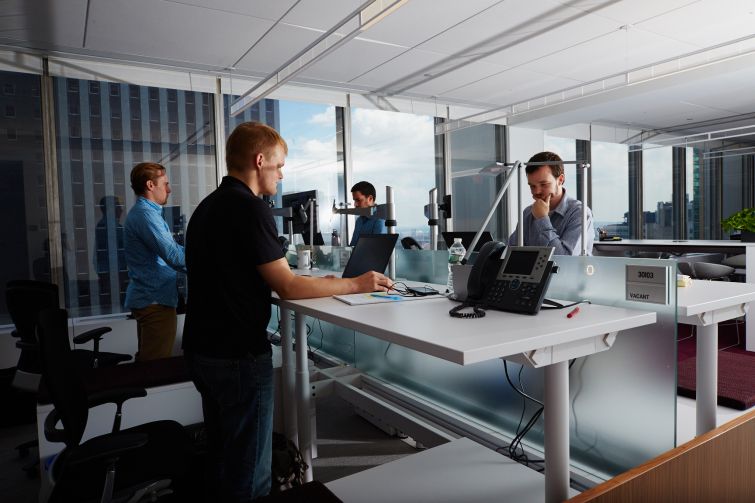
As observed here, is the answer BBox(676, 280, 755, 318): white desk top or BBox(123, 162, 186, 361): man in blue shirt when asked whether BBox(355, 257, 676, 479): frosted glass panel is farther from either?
BBox(123, 162, 186, 361): man in blue shirt

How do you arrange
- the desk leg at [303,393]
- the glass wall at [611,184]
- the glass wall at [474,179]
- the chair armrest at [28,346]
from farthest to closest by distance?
the glass wall at [611,184] → the glass wall at [474,179] → the chair armrest at [28,346] → the desk leg at [303,393]

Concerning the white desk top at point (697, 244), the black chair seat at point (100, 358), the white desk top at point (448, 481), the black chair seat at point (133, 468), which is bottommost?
the white desk top at point (448, 481)

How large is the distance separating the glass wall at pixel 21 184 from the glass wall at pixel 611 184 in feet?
26.0

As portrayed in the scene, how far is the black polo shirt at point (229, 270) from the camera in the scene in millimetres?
1587

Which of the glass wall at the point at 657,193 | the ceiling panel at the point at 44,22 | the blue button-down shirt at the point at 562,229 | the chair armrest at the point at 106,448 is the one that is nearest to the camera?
the chair armrest at the point at 106,448

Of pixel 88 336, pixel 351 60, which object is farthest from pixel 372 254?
pixel 351 60

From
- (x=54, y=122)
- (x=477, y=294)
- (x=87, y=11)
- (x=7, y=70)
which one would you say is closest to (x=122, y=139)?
(x=54, y=122)

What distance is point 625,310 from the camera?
161 cm

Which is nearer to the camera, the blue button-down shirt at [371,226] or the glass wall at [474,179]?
the blue button-down shirt at [371,226]

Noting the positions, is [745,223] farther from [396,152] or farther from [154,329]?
[154,329]

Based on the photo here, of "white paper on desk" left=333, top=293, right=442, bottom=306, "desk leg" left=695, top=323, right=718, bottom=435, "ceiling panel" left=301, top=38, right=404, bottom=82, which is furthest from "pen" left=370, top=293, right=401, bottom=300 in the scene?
Answer: "ceiling panel" left=301, top=38, right=404, bottom=82

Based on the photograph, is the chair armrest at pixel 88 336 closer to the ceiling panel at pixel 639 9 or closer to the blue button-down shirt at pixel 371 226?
the blue button-down shirt at pixel 371 226

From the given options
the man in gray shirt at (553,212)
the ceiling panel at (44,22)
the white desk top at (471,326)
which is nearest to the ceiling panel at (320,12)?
the ceiling panel at (44,22)

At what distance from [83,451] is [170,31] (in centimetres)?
373
